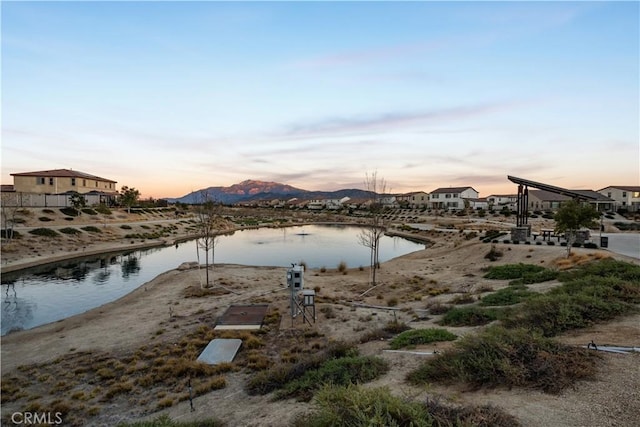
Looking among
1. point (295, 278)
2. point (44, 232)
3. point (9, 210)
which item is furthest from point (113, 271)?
point (9, 210)

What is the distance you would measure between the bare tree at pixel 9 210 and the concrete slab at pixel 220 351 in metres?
38.6

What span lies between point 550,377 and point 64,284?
1145 inches

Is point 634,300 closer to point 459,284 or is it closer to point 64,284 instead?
point 459,284

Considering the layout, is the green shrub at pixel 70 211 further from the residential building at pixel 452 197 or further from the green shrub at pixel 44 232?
the residential building at pixel 452 197

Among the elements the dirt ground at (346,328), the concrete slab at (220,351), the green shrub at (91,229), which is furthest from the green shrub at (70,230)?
the concrete slab at (220,351)

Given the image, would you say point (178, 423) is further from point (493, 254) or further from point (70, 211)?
point (70, 211)

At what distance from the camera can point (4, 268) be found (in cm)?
2814

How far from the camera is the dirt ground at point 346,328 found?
536 cm

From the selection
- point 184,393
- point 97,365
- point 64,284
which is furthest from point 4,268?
point 184,393

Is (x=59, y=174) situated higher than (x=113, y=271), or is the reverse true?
(x=59, y=174)

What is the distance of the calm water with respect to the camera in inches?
753

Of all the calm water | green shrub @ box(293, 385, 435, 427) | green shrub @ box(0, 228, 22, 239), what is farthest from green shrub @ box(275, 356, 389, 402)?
green shrub @ box(0, 228, 22, 239)

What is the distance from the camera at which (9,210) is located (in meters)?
45.6

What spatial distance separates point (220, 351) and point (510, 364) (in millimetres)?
8222
